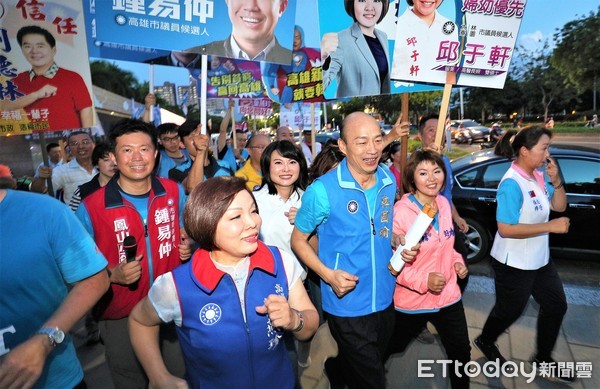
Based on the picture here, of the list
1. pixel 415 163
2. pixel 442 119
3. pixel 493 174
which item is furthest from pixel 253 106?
pixel 415 163

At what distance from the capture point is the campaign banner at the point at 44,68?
354 cm

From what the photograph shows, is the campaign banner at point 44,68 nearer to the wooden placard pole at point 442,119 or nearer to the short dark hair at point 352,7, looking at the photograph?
the short dark hair at point 352,7

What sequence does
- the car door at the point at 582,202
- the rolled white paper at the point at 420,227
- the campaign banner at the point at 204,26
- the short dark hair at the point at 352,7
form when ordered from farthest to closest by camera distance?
the car door at the point at 582,202, the short dark hair at the point at 352,7, the campaign banner at the point at 204,26, the rolled white paper at the point at 420,227

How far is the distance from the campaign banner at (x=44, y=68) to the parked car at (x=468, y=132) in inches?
1074

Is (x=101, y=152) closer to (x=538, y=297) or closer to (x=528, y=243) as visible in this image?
(x=528, y=243)

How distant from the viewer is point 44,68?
11.9 ft

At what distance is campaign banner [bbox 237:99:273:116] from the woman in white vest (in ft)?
30.5

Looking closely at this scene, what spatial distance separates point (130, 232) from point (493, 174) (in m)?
5.10

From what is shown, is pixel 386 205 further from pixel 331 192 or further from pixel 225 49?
pixel 225 49

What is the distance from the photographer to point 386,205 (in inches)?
92.0

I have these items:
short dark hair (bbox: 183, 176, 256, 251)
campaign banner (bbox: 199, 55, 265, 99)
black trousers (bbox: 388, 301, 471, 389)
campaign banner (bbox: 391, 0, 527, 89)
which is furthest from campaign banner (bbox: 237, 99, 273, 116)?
short dark hair (bbox: 183, 176, 256, 251)

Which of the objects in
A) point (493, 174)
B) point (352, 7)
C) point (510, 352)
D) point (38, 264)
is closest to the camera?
point (38, 264)

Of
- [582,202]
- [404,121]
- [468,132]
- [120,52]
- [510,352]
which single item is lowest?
[468,132]

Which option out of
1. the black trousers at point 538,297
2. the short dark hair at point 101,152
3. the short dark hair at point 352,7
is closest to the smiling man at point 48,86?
the short dark hair at point 101,152
